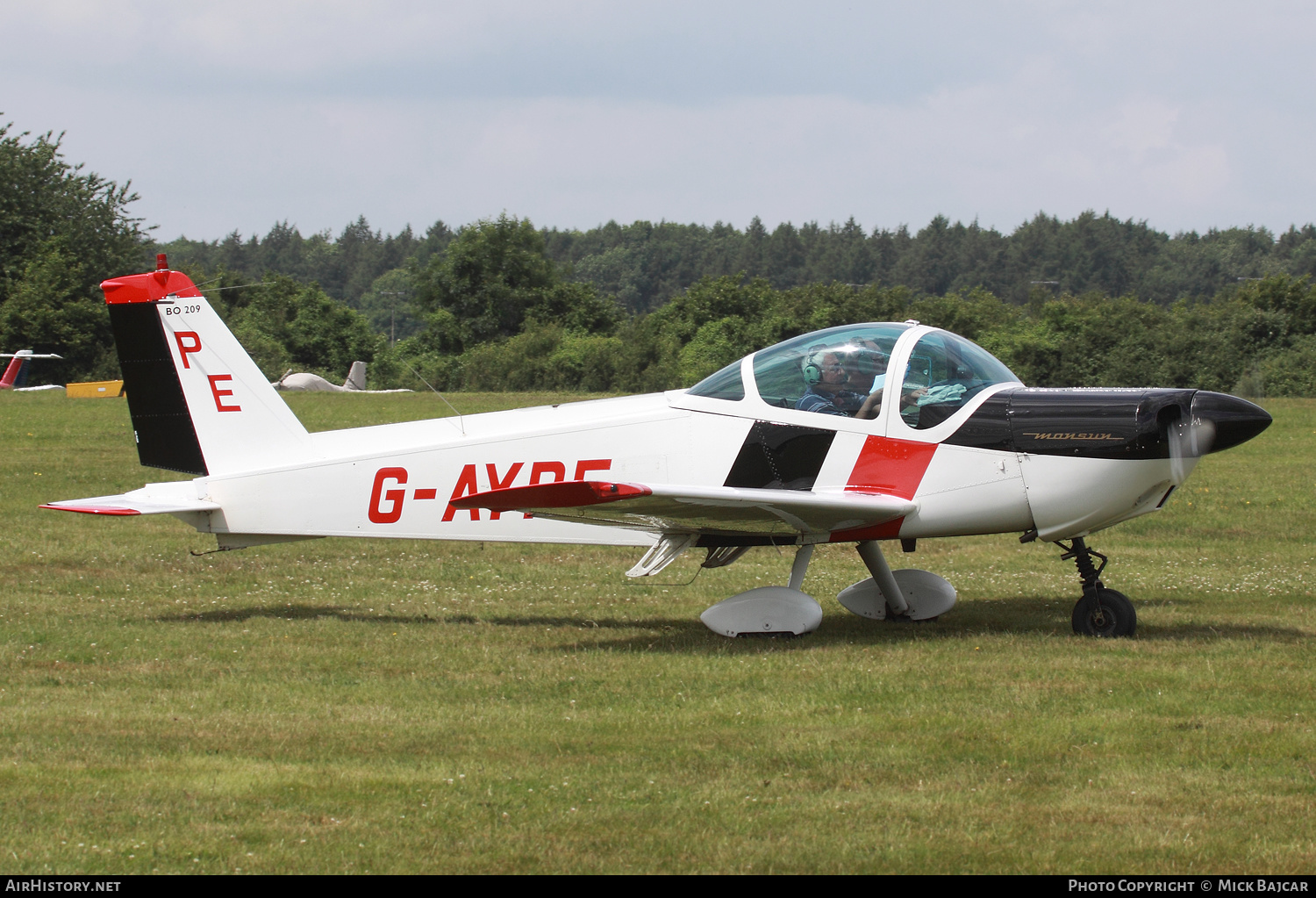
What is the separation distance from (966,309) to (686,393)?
5091 cm

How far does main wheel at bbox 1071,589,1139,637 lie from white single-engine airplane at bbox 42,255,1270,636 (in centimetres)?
1

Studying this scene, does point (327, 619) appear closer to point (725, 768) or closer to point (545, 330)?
point (725, 768)

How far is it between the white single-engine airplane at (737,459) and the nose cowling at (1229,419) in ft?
0.05

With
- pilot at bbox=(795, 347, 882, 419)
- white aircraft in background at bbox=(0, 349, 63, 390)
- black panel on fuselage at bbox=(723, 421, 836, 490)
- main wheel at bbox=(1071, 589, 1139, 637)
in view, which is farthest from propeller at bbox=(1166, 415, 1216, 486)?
white aircraft in background at bbox=(0, 349, 63, 390)

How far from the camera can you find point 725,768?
5406 mm

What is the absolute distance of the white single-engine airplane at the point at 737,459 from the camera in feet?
25.0

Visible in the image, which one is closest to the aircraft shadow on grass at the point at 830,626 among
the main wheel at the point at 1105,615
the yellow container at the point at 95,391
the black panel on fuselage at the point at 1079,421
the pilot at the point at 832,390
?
the main wheel at the point at 1105,615

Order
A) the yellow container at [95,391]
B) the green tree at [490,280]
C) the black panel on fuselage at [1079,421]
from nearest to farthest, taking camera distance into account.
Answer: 1. the black panel on fuselage at [1079,421]
2. the yellow container at [95,391]
3. the green tree at [490,280]

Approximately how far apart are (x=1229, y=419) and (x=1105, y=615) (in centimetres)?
154

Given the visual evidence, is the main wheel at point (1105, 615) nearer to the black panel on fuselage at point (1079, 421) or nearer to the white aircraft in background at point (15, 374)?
the black panel on fuselage at point (1079, 421)

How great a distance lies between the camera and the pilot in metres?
8.04

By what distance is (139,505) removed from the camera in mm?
8648

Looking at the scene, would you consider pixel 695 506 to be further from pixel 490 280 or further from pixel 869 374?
pixel 490 280

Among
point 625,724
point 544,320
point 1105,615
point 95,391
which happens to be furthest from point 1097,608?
point 544,320
